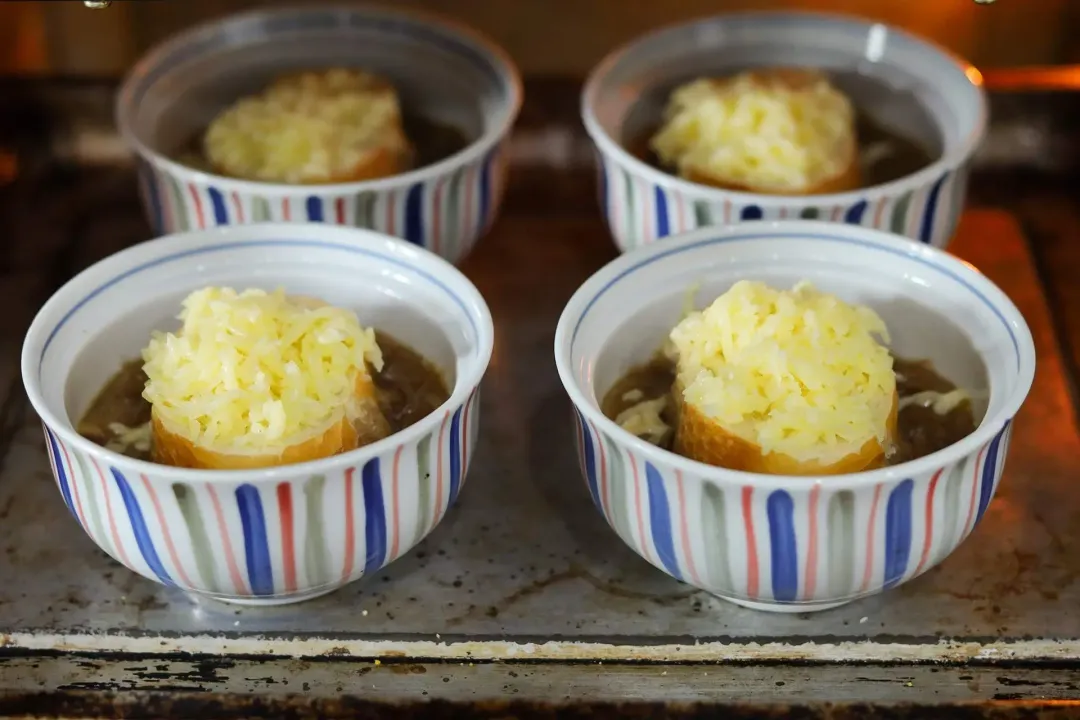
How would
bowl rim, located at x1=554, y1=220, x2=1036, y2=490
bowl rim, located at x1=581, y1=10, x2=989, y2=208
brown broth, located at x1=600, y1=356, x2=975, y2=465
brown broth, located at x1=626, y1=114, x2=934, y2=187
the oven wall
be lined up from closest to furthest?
bowl rim, located at x1=554, y1=220, x2=1036, y2=490 < brown broth, located at x1=600, y1=356, x2=975, y2=465 < bowl rim, located at x1=581, y1=10, x2=989, y2=208 < brown broth, located at x1=626, y1=114, x2=934, y2=187 < the oven wall

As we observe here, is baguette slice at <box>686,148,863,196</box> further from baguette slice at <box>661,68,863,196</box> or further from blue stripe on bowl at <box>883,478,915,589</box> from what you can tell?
blue stripe on bowl at <box>883,478,915,589</box>

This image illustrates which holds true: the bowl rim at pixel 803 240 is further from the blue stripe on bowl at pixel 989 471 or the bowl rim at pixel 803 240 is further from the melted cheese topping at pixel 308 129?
the melted cheese topping at pixel 308 129

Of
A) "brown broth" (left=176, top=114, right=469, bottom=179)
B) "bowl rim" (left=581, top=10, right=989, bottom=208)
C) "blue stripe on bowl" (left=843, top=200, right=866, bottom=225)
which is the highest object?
"bowl rim" (left=581, top=10, right=989, bottom=208)

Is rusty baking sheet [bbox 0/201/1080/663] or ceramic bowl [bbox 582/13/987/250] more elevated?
ceramic bowl [bbox 582/13/987/250]

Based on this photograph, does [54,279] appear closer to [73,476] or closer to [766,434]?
[73,476]

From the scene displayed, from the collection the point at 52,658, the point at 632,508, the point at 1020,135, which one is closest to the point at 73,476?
the point at 52,658

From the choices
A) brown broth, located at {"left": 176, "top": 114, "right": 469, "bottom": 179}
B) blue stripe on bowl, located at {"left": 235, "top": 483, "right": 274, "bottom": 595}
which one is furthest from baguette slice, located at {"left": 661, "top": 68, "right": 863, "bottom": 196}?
blue stripe on bowl, located at {"left": 235, "top": 483, "right": 274, "bottom": 595}
